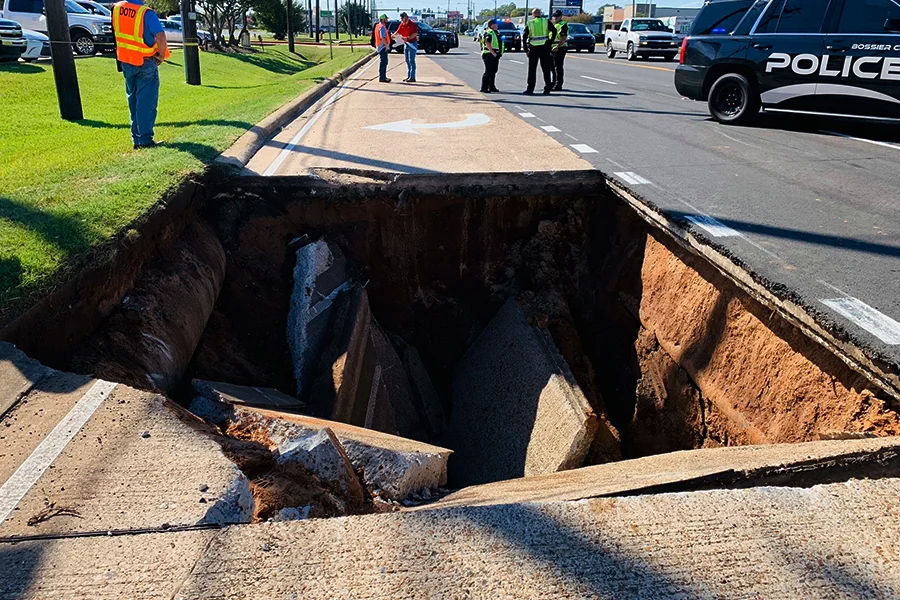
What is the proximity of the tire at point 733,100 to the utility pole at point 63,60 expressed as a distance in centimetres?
990

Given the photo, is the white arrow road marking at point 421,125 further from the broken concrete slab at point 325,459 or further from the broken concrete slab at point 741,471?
the broken concrete slab at point 741,471

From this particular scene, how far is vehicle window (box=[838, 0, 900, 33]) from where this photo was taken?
895 cm

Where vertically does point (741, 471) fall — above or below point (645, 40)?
below

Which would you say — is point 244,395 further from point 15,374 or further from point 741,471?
point 741,471

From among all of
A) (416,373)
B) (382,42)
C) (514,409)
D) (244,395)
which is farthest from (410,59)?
(244,395)

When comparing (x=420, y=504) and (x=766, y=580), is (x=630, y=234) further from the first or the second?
(x=766, y=580)

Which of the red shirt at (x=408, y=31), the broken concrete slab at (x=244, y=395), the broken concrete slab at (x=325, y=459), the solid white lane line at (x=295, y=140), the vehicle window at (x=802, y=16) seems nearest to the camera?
the broken concrete slab at (x=325, y=459)

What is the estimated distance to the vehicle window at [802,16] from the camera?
9586mm

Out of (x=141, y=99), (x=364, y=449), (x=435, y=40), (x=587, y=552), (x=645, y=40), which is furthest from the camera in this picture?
(x=435, y=40)

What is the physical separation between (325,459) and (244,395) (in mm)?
1420

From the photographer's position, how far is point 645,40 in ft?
104

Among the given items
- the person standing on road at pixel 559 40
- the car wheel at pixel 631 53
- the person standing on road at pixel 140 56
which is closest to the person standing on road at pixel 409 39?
the person standing on road at pixel 559 40

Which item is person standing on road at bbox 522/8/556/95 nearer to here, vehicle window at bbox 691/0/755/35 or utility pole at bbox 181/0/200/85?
vehicle window at bbox 691/0/755/35

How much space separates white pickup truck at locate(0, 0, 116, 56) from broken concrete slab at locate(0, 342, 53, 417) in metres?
23.6
